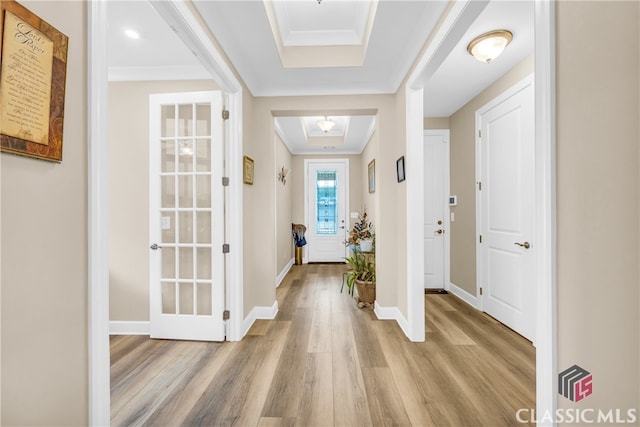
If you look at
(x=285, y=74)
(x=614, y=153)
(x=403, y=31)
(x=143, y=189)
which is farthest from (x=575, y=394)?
(x=143, y=189)

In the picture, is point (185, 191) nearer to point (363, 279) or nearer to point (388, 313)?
point (363, 279)

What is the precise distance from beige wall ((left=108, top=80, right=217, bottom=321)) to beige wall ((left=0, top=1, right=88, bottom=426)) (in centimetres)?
196

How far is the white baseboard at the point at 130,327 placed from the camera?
2754 millimetres

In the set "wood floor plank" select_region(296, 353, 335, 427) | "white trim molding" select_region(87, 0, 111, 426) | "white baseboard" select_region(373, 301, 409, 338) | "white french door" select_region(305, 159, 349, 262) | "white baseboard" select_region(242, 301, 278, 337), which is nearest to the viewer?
"white trim molding" select_region(87, 0, 111, 426)

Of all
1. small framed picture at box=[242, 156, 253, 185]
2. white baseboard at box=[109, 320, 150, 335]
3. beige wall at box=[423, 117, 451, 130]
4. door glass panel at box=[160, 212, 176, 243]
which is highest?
beige wall at box=[423, 117, 451, 130]

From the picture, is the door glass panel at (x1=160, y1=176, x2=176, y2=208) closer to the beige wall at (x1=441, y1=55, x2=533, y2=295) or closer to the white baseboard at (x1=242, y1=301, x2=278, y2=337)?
the white baseboard at (x1=242, y1=301, x2=278, y2=337)

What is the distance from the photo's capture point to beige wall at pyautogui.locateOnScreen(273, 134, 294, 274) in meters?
4.83

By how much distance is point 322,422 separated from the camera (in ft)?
5.18

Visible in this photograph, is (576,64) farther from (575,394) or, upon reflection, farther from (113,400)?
(113,400)

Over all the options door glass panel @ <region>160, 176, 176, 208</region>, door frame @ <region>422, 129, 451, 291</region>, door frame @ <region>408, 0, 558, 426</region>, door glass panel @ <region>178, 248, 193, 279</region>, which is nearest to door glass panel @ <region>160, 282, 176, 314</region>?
door glass panel @ <region>178, 248, 193, 279</region>

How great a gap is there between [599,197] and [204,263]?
8.71 ft

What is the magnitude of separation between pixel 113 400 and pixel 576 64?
286 cm

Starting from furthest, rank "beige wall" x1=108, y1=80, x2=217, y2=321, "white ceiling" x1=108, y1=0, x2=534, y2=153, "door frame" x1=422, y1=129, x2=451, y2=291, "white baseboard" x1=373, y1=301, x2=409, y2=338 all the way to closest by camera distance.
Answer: "door frame" x1=422, y1=129, x2=451, y2=291 → "white baseboard" x1=373, y1=301, x2=409, y2=338 → "beige wall" x1=108, y1=80, x2=217, y2=321 → "white ceiling" x1=108, y1=0, x2=534, y2=153

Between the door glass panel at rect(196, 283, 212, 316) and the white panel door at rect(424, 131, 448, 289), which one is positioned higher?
the white panel door at rect(424, 131, 448, 289)
